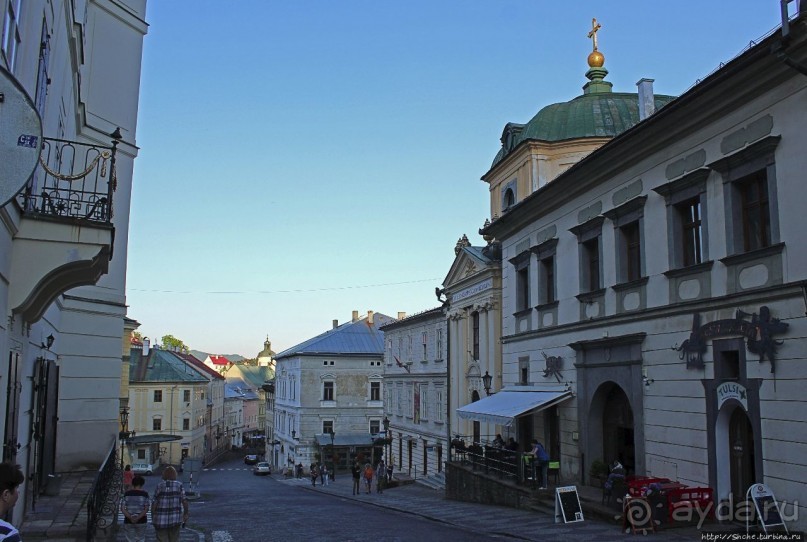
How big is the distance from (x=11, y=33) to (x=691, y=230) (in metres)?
13.4

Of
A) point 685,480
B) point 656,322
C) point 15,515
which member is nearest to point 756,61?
point 656,322

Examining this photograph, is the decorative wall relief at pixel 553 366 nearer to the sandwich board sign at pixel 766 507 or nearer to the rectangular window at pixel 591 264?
the rectangular window at pixel 591 264

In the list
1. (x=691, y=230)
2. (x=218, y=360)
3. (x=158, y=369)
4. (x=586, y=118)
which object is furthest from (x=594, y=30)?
(x=218, y=360)

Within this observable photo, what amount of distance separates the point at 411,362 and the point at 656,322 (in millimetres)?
29010

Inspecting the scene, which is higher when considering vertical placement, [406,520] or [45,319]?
[45,319]

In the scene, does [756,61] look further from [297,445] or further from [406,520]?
[297,445]

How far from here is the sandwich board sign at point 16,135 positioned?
4000mm

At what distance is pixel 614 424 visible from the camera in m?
19.3

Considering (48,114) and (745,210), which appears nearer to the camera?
(48,114)

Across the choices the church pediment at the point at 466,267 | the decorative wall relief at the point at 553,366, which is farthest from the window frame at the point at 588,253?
the church pediment at the point at 466,267

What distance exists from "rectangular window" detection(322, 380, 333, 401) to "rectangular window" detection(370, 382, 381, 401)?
3641 millimetres

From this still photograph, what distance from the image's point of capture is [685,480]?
15344mm

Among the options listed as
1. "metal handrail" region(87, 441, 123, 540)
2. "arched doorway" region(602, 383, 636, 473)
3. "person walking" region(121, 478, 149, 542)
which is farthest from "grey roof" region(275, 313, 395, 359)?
"person walking" region(121, 478, 149, 542)

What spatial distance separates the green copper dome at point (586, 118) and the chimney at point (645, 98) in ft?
15.2
